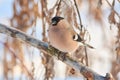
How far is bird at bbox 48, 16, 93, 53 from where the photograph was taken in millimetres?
1564

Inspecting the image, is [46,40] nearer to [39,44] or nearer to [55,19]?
[39,44]

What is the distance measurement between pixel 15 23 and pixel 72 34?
353 mm

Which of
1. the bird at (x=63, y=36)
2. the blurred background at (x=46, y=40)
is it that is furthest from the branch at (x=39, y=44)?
the bird at (x=63, y=36)

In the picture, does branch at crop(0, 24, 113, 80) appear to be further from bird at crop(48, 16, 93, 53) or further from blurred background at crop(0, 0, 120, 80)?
bird at crop(48, 16, 93, 53)

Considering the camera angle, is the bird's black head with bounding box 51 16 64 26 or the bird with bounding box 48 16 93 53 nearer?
the bird's black head with bounding box 51 16 64 26

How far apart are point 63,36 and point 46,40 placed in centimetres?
31

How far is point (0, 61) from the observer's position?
4.26ft

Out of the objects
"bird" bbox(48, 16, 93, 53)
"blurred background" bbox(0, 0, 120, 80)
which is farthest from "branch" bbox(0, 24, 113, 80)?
"bird" bbox(48, 16, 93, 53)

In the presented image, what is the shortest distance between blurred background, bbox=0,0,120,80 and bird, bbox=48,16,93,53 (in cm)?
20

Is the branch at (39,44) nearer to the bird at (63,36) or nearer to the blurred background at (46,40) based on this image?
the blurred background at (46,40)

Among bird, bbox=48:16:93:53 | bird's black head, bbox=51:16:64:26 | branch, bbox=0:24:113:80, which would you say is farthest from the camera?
bird, bbox=48:16:93:53

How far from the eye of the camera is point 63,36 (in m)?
1.61

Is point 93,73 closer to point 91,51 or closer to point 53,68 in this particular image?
point 53,68

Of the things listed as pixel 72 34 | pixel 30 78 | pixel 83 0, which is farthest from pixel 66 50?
pixel 30 78
